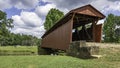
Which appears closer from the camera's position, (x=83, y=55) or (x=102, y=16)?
(x=83, y=55)

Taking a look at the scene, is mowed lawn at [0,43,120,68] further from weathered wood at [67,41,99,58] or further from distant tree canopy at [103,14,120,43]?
distant tree canopy at [103,14,120,43]

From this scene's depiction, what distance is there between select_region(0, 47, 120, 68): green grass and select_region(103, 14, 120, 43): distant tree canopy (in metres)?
37.4

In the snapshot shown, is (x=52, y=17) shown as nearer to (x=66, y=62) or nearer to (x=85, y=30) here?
(x=85, y=30)

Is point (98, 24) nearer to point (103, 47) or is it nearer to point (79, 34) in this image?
point (79, 34)

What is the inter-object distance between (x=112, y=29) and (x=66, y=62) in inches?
1749

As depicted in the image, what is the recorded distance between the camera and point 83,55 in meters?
12.4

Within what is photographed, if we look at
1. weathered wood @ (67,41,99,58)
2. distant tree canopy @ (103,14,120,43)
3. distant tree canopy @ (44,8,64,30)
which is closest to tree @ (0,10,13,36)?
distant tree canopy @ (44,8,64,30)

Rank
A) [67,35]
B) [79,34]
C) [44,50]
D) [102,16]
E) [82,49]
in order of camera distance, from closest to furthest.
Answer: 1. [82,49]
2. [67,35]
3. [102,16]
4. [79,34]
5. [44,50]

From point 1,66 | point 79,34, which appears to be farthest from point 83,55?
point 79,34

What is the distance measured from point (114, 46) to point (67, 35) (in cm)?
493

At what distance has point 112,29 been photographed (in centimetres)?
5175

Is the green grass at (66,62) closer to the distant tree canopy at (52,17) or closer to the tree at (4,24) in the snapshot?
the distant tree canopy at (52,17)

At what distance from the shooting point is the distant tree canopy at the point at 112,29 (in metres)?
49.6

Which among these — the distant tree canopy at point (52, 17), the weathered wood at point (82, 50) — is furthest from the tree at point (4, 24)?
the weathered wood at point (82, 50)
